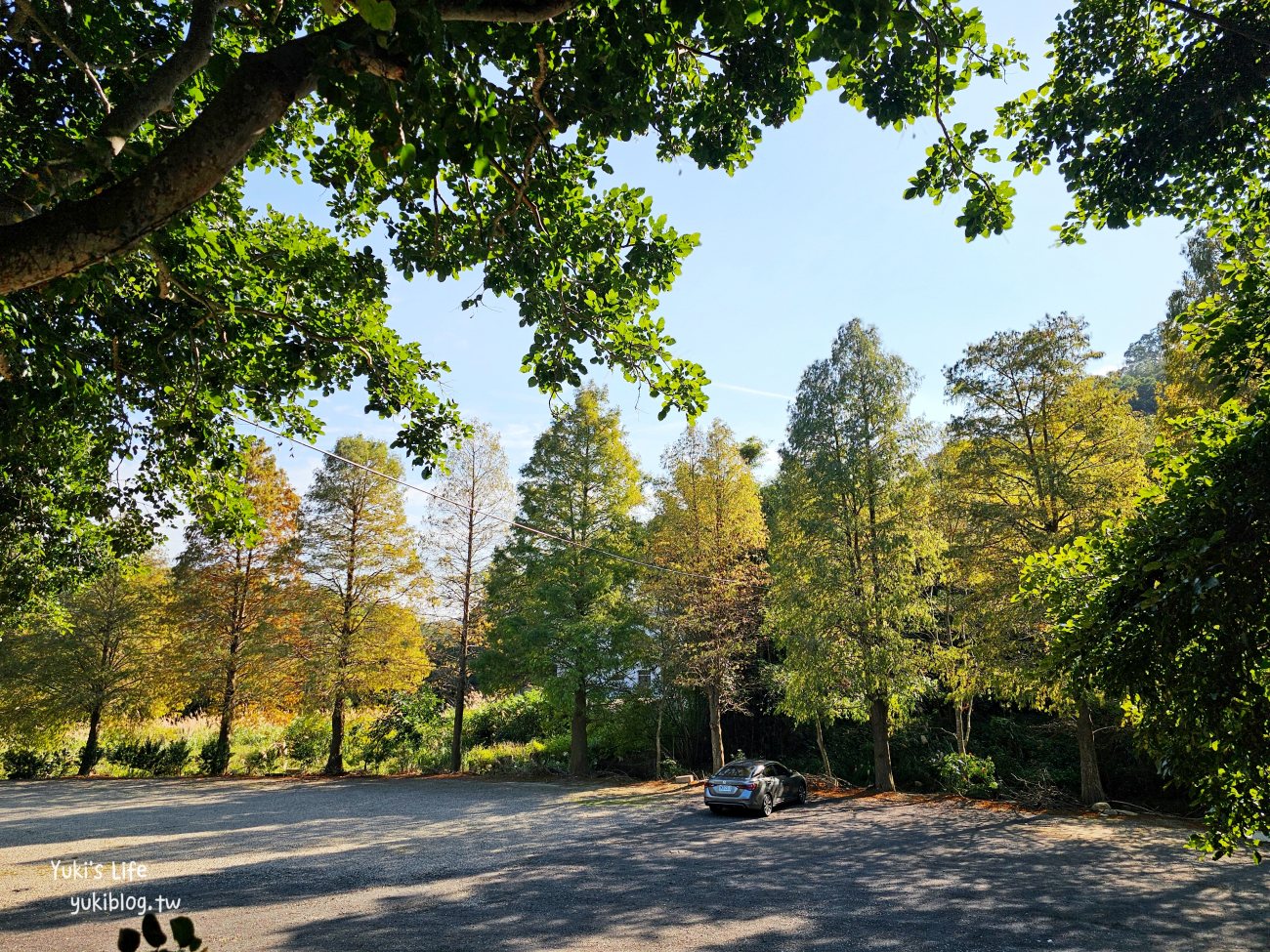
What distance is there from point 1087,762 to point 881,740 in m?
4.53

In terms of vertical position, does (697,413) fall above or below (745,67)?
below

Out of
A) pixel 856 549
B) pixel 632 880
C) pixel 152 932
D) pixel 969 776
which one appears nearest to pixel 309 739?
pixel 632 880

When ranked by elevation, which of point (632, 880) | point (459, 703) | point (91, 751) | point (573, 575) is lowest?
point (91, 751)

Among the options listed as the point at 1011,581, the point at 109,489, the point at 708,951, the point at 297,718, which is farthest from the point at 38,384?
the point at 297,718

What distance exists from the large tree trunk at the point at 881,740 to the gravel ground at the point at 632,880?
2.49m

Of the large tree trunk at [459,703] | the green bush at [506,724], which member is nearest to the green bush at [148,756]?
the green bush at [506,724]

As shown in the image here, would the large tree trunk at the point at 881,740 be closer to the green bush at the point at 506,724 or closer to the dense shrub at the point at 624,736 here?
the dense shrub at the point at 624,736

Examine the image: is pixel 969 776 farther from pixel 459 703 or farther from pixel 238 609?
pixel 238 609

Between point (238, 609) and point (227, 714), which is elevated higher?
point (238, 609)

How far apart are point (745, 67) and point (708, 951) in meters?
7.47

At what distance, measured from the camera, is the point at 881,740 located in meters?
16.4

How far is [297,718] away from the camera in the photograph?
23797 millimetres

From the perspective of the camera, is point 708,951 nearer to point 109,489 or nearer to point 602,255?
point 602,255

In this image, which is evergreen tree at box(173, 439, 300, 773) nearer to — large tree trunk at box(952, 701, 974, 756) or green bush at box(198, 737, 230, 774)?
green bush at box(198, 737, 230, 774)
